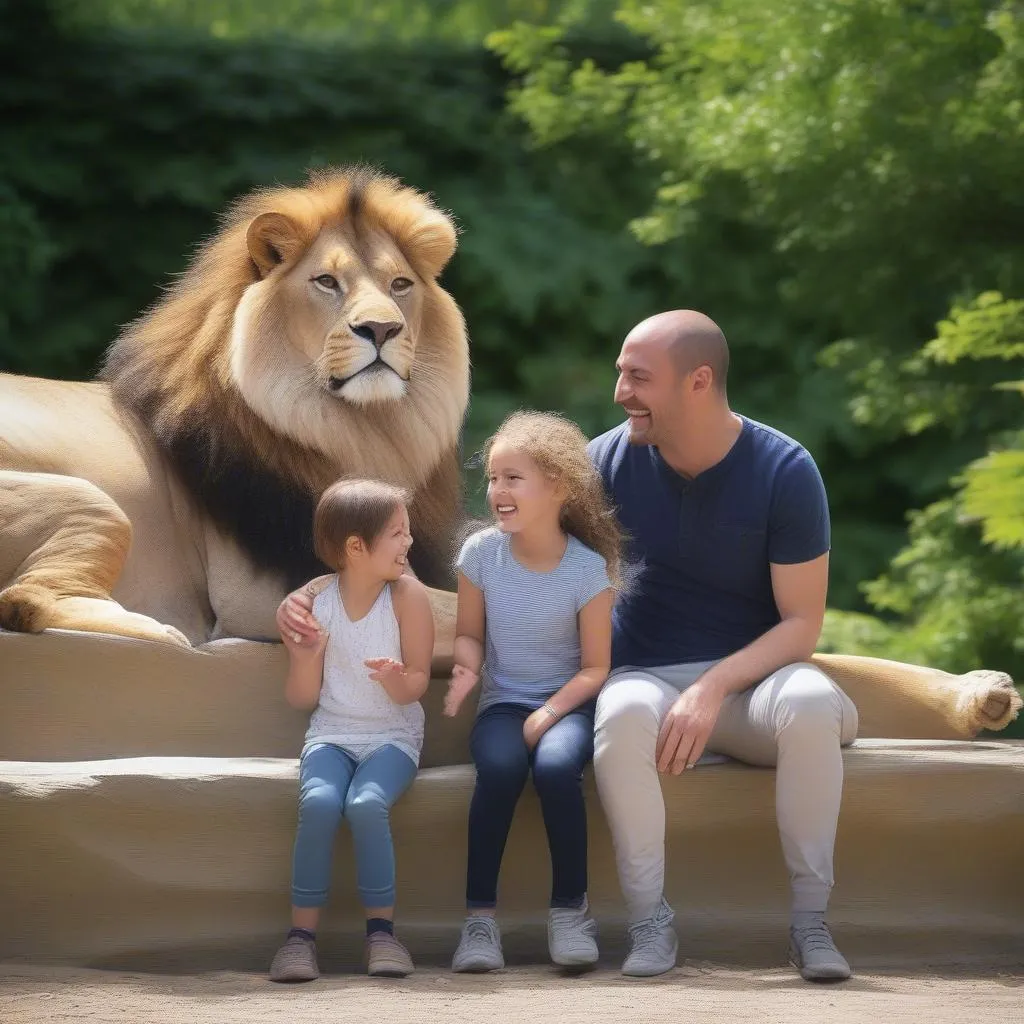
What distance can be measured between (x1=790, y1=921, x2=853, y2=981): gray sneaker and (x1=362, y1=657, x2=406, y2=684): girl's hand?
0.93 metres

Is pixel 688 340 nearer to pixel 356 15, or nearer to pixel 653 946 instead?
pixel 653 946

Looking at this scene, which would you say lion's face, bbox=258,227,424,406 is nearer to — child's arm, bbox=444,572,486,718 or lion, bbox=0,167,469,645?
lion, bbox=0,167,469,645

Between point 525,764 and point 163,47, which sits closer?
point 525,764

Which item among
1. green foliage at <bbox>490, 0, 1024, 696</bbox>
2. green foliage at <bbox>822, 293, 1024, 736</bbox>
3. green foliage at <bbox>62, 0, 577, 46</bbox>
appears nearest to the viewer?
green foliage at <bbox>490, 0, 1024, 696</bbox>

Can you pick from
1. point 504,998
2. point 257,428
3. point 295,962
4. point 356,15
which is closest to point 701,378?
point 257,428

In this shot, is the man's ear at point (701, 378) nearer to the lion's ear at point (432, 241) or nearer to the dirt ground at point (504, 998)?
the lion's ear at point (432, 241)

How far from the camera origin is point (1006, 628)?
7.28 meters

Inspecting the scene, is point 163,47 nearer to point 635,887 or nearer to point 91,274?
point 91,274

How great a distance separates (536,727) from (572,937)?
0.41 m

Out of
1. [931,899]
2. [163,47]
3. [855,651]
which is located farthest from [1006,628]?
[163,47]

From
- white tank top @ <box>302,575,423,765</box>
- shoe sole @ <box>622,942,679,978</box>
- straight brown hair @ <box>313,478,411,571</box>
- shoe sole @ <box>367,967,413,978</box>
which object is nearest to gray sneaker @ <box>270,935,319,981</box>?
shoe sole @ <box>367,967,413,978</box>

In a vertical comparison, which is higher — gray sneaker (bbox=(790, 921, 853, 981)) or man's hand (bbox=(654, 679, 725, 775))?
man's hand (bbox=(654, 679, 725, 775))

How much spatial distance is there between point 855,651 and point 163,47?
14.8 ft

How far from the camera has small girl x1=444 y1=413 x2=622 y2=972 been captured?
321cm
